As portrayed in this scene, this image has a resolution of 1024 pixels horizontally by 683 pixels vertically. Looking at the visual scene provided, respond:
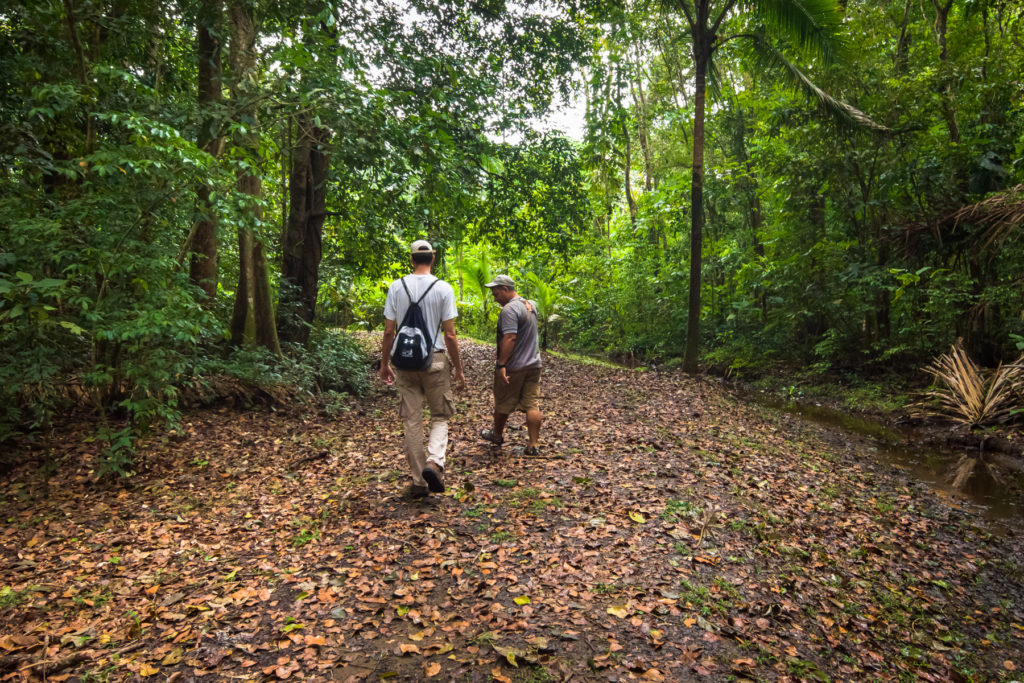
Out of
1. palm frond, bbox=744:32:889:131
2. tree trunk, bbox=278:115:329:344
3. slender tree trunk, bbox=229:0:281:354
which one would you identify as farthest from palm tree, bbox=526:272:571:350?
slender tree trunk, bbox=229:0:281:354

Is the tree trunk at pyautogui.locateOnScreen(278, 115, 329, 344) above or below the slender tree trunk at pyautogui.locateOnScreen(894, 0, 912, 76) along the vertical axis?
below

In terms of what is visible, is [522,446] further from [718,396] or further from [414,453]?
[718,396]

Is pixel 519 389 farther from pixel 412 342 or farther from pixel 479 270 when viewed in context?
pixel 479 270

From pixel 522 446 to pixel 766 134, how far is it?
12995 millimetres

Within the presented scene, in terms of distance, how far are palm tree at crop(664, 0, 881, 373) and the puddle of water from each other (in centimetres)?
416

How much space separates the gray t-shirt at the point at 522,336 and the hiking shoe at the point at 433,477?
156cm

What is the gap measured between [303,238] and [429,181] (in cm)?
305

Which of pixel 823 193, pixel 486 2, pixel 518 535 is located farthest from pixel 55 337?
pixel 823 193

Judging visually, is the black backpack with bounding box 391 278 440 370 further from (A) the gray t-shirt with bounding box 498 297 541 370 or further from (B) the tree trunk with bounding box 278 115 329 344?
(B) the tree trunk with bounding box 278 115 329 344

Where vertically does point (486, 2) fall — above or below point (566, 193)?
above

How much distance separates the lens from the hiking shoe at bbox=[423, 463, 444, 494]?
5047mm

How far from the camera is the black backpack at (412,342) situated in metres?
4.77

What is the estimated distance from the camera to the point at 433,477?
200 inches

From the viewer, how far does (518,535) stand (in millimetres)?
4543
